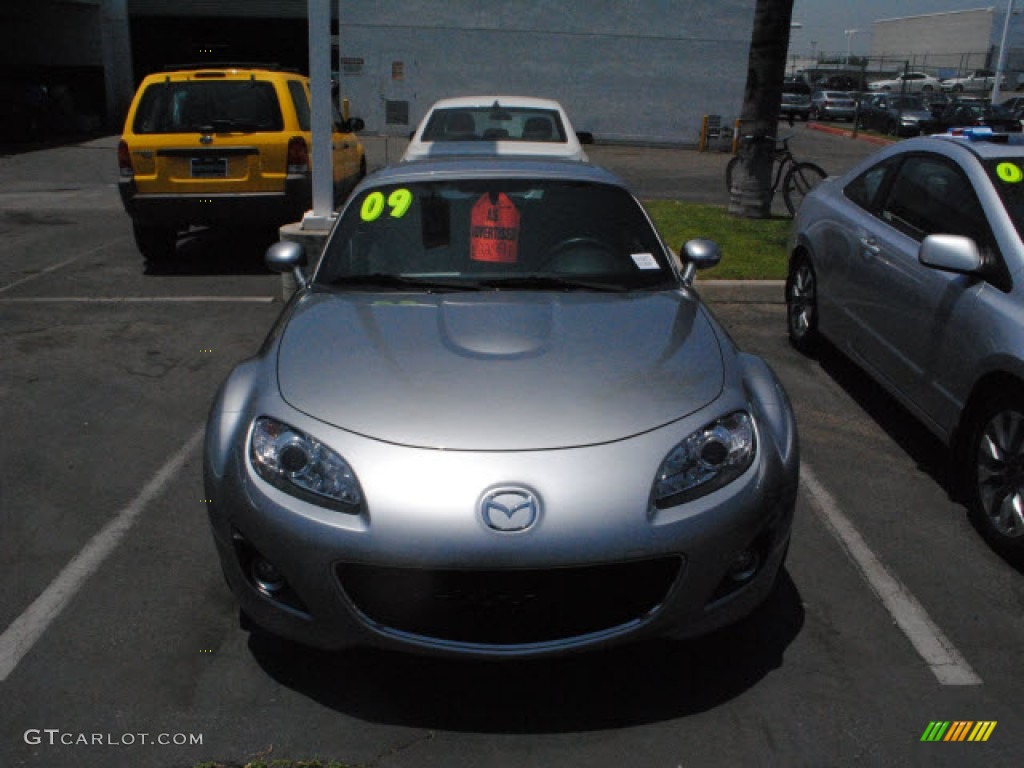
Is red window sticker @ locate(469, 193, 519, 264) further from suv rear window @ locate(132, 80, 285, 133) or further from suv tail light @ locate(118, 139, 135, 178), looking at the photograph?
suv tail light @ locate(118, 139, 135, 178)

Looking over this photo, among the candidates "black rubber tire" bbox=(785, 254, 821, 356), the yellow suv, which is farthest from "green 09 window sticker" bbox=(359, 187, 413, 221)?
the yellow suv

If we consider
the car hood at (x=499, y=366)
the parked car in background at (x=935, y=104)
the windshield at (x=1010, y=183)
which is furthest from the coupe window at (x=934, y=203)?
the parked car in background at (x=935, y=104)

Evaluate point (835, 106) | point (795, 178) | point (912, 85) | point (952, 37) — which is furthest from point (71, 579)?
point (952, 37)

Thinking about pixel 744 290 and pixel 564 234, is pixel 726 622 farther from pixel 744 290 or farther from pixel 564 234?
pixel 744 290

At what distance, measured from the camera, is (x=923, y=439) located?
5.71 m

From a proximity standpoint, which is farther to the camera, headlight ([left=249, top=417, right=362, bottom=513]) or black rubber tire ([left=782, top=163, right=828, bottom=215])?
black rubber tire ([left=782, top=163, right=828, bottom=215])

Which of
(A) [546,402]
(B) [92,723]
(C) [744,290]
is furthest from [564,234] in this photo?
(C) [744,290]

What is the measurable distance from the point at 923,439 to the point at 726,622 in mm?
3005

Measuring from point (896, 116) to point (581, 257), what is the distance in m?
32.5

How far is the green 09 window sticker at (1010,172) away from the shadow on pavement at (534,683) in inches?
105

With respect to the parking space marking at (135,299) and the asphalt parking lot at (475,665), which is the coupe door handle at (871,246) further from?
the parking space marking at (135,299)

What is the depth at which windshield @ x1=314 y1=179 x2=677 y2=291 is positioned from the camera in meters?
4.40

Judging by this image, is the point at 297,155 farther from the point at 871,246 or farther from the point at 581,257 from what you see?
the point at 581,257

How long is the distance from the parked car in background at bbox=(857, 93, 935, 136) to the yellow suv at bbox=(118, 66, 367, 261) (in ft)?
86.7
